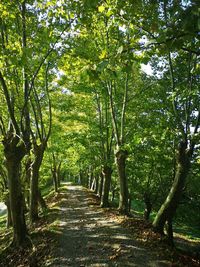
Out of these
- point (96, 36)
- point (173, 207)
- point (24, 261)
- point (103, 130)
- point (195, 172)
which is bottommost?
point (24, 261)

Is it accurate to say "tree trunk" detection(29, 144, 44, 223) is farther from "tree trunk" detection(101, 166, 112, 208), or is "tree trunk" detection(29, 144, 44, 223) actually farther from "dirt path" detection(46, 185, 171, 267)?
"tree trunk" detection(101, 166, 112, 208)

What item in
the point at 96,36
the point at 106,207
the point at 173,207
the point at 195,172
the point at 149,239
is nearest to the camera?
the point at 149,239

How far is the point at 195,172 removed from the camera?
67.1ft

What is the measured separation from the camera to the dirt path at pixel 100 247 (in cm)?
977

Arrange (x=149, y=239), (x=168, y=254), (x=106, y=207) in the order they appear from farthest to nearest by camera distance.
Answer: (x=106, y=207) < (x=149, y=239) < (x=168, y=254)

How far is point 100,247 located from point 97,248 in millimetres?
145

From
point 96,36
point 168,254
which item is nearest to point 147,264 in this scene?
point 168,254

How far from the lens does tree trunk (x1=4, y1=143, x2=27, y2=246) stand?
484 inches

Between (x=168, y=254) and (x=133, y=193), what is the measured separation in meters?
19.0

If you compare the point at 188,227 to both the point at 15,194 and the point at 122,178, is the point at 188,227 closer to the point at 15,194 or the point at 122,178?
the point at 122,178

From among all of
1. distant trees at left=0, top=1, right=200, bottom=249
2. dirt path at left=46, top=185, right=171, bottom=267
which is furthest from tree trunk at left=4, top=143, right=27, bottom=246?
dirt path at left=46, top=185, right=171, bottom=267

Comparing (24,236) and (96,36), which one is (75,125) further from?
(24,236)

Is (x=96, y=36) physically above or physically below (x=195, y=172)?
above

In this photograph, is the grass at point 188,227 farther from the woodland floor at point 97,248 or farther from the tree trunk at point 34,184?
the tree trunk at point 34,184
